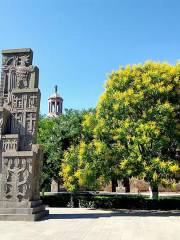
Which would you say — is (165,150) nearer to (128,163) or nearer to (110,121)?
(128,163)

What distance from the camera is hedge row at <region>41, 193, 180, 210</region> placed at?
902 inches

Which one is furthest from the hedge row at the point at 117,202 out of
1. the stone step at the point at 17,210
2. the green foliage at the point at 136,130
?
the stone step at the point at 17,210

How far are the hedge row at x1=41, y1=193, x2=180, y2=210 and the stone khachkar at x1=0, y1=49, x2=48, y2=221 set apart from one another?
8436 millimetres

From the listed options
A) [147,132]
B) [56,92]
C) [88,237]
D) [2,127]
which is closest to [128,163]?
[147,132]

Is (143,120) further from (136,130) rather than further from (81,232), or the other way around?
(81,232)

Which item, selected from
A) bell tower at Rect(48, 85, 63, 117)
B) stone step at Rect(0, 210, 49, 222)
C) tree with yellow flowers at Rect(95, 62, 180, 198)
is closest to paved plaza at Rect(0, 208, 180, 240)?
stone step at Rect(0, 210, 49, 222)

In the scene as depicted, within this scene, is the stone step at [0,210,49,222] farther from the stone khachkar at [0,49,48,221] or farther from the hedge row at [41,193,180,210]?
the hedge row at [41,193,180,210]

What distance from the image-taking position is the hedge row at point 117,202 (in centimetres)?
2292

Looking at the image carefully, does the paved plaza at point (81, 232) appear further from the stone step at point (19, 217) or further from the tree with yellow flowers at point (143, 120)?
the tree with yellow flowers at point (143, 120)

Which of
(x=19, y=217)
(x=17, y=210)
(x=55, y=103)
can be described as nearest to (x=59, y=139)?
(x=17, y=210)

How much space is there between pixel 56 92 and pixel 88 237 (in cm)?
6583

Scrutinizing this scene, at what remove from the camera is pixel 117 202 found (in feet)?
78.0

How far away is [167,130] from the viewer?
19.7 m

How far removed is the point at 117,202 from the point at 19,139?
11.5m
